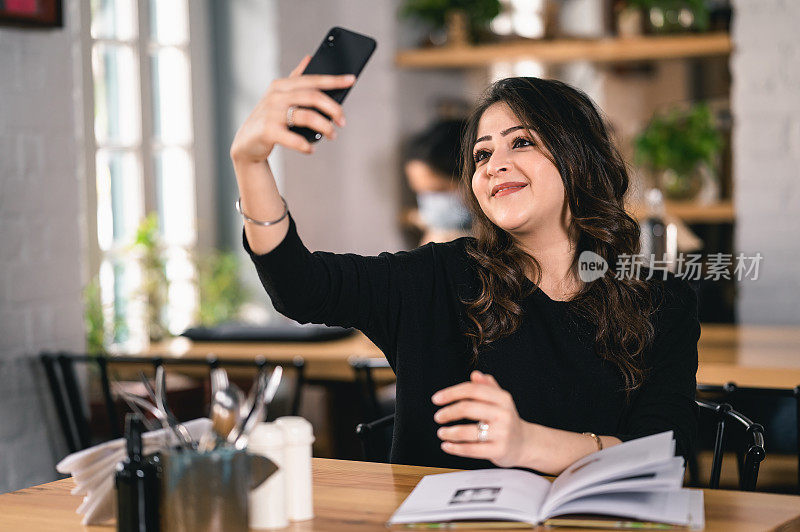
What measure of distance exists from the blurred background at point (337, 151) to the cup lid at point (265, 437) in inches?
60.6

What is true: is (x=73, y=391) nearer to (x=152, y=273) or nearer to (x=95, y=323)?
(x=95, y=323)

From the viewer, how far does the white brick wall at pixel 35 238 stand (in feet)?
7.73

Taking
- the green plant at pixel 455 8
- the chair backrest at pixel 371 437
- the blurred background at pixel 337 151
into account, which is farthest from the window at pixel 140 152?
the chair backrest at pixel 371 437

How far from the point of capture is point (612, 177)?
1753 mm

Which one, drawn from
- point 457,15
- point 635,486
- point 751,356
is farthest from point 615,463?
point 457,15

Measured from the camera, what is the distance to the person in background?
12.5 feet

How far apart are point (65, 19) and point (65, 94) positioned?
19 centimetres

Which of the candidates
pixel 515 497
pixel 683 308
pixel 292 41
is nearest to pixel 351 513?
pixel 515 497

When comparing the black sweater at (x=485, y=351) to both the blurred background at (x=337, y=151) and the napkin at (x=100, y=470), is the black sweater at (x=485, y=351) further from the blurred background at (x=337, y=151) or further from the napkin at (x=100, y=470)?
the blurred background at (x=337, y=151)

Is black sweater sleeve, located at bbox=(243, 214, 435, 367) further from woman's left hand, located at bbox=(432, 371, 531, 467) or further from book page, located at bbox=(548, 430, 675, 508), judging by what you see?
book page, located at bbox=(548, 430, 675, 508)

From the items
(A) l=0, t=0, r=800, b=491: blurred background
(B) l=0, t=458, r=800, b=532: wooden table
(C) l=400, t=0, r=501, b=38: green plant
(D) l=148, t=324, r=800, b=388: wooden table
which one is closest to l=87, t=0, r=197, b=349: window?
(A) l=0, t=0, r=800, b=491: blurred background

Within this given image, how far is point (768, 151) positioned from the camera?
3.21 metres

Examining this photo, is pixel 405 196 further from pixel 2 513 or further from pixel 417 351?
pixel 2 513

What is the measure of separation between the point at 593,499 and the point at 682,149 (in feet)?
8.39
